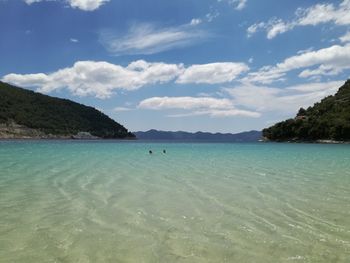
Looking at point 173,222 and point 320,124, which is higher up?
point 320,124

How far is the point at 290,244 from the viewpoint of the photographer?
414 inches

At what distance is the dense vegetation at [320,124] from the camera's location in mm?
142500

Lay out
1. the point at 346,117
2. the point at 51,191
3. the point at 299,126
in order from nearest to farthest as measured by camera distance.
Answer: the point at 51,191 → the point at 346,117 → the point at 299,126

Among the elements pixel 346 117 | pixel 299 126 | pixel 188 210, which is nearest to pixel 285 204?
pixel 188 210

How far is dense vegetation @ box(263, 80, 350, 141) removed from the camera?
5610 inches

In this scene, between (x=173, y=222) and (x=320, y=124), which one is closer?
(x=173, y=222)

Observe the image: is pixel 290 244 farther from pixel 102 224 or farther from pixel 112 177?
pixel 112 177

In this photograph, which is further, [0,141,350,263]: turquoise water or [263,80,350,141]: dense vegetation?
[263,80,350,141]: dense vegetation

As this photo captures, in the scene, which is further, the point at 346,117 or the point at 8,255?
the point at 346,117

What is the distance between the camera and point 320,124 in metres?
157

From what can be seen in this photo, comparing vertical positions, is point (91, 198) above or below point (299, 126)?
below

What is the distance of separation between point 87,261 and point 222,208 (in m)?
7.78

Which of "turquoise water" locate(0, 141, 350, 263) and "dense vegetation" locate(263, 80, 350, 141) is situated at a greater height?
"dense vegetation" locate(263, 80, 350, 141)

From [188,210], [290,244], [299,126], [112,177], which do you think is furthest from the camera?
[299,126]
